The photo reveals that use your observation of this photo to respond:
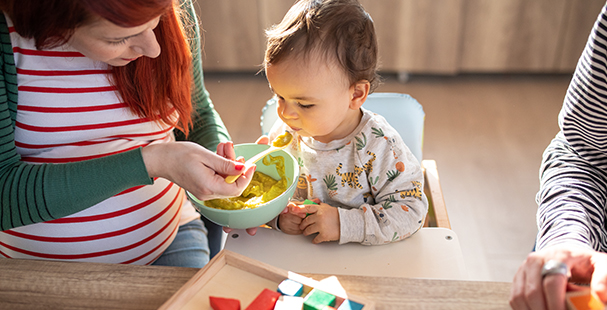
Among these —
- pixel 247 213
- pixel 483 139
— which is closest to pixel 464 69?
pixel 483 139

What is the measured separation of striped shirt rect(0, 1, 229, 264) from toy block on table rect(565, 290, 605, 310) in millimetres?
685

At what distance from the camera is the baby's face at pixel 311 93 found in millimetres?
960

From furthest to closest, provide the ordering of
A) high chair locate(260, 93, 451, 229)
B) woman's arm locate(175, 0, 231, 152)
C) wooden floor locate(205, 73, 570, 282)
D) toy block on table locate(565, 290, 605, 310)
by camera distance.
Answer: wooden floor locate(205, 73, 570, 282)
high chair locate(260, 93, 451, 229)
woman's arm locate(175, 0, 231, 152)
toy block on table locate(565, 290, 605, 310)

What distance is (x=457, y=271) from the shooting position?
86cm

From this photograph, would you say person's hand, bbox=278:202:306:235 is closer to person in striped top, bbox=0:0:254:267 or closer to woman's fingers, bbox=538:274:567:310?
person in striped top, bbox=0:0:254:267

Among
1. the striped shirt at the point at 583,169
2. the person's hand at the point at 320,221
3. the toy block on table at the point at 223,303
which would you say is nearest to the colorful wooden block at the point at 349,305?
the toy block on table at the point at 223,303

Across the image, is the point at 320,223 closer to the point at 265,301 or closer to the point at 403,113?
the point at 265,301

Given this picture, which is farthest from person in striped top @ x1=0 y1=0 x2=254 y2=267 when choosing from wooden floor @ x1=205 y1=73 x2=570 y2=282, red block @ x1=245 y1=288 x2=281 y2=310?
wooden floor @ x1=205 y1=73 x2=570 y2=282

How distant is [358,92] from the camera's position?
1041 mm

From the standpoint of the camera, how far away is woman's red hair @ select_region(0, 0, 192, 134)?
2.35ft

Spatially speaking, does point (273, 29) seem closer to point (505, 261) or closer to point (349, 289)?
point (349, 289)

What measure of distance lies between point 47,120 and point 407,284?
2.47 ft

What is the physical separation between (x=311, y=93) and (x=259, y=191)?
10.1 inches

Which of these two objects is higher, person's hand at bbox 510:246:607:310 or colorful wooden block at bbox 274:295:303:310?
person's hand at bbox 510:246:607:310
